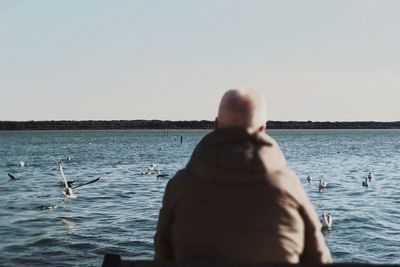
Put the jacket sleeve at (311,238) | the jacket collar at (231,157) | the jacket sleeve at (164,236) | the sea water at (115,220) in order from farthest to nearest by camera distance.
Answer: the sea water at (115,220) < the jacket sleeve at (164,236) < the jacket sleeve at (311,238) < the jacket collar at (231,157)

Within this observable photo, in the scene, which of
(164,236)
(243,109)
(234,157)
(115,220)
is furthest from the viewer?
(115,220)

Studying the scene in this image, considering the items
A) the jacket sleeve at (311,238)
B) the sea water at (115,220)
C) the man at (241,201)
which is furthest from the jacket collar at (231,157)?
the sea water at (115,220)

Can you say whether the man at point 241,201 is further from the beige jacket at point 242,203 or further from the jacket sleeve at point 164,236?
the jacket sleeve at point 164,236

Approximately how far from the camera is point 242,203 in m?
2.93

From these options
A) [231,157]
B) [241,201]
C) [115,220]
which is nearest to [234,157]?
[231,157]

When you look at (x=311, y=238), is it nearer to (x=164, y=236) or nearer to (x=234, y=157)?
(x=234, y=157)

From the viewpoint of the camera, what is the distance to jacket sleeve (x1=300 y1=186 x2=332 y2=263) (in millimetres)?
3010

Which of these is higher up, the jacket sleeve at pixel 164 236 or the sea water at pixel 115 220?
the jacket sleeve at pixel 164 236

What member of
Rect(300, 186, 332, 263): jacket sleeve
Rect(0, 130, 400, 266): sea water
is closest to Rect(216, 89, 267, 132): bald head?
Rect(300, 186, 332, 263): jacket sleeve

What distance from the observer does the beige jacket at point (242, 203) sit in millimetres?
2906

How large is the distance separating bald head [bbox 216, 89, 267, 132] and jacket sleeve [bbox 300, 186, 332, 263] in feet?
1.21

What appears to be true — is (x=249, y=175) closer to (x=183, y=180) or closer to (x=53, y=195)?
(x=183, y=180)

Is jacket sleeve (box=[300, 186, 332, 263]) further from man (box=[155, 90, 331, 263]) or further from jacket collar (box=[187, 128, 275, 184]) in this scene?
jacket collar (box=[187, 128, 275, 184])

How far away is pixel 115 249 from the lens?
14578 millimetres
